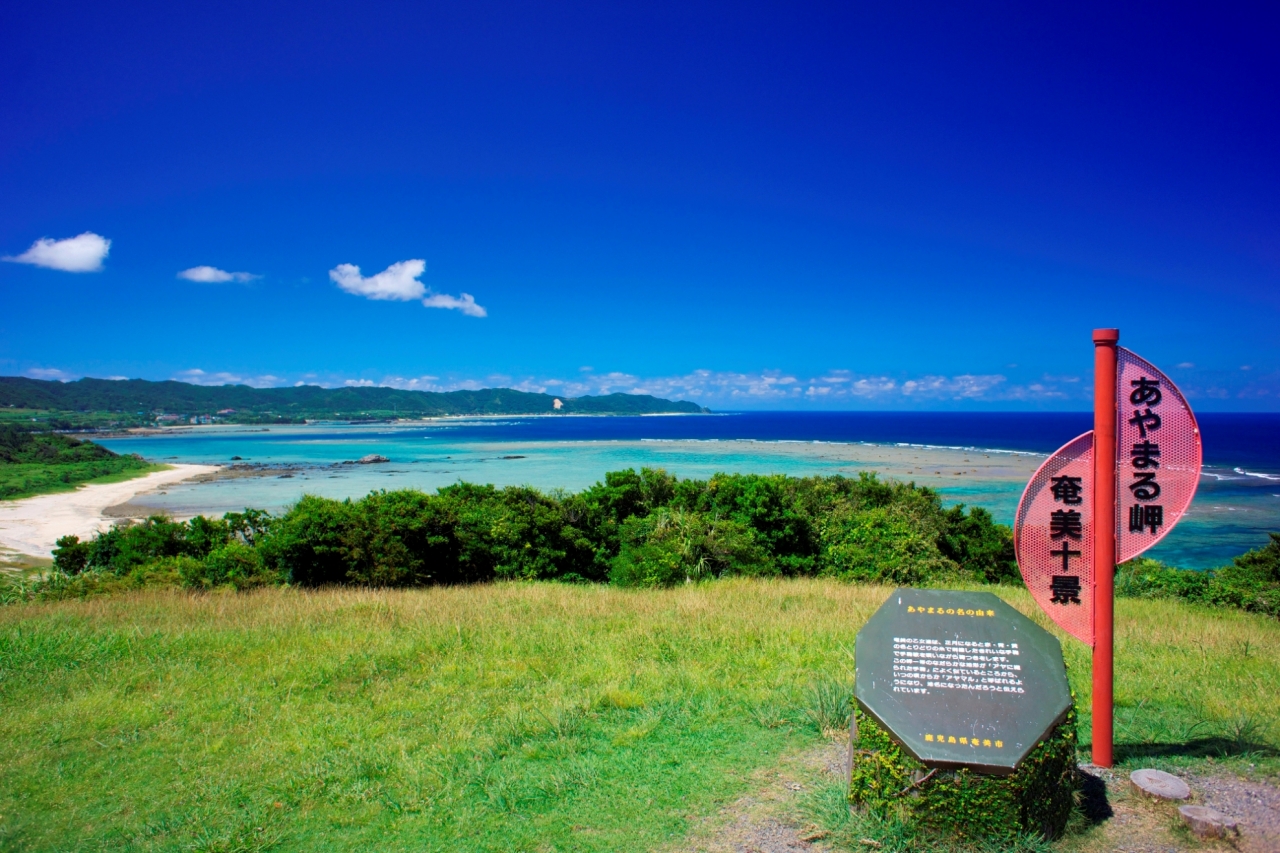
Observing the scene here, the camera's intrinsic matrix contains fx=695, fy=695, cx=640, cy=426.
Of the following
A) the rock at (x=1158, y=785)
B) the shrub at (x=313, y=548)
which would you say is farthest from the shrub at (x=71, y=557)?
the rock at (x=1158, y=785)

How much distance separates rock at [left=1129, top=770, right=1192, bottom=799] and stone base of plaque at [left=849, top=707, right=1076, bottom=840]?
732 mm

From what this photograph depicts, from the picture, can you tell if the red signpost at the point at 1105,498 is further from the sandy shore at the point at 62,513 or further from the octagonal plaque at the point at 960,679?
the sandy shore at the point at 62,513

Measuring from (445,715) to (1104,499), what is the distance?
17.4ft

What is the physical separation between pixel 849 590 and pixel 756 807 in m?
8.05

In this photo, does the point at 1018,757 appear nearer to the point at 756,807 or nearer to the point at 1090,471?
the point at 756,807

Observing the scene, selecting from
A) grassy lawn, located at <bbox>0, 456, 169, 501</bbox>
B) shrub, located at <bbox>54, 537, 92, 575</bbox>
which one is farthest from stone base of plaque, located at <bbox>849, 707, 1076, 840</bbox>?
grassy lawn, located at <bbox>0, 456, 169, 501</bbox>

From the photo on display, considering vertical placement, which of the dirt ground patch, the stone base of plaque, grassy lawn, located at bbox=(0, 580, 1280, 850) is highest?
the stone base of plaque

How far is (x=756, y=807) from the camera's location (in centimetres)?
440

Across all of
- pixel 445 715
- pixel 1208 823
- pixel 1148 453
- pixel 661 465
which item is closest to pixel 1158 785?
pixel 1208 823

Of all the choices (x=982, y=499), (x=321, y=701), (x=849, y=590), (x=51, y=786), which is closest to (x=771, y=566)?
(x=849, y=590)

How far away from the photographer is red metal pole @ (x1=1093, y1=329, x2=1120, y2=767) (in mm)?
4598

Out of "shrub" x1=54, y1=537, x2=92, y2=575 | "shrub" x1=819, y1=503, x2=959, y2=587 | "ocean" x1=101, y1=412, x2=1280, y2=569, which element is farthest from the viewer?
"ocean" x1=101, y1=412, x2=1280, y2=569

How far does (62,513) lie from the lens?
33.8 m

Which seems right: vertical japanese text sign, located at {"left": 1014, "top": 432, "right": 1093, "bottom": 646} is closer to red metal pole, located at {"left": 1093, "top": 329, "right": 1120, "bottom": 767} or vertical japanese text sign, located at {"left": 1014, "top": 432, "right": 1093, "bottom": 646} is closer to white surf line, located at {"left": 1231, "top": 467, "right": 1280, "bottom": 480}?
red metal pole, located at {"left": 1093, "top": 329, "right": 1120, "bottom": 767}
